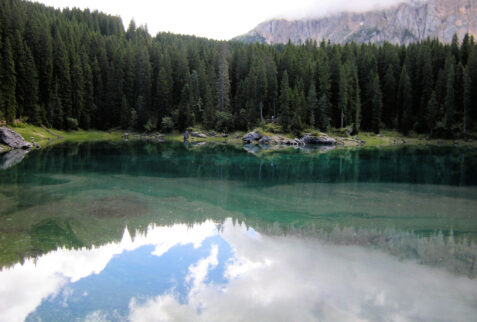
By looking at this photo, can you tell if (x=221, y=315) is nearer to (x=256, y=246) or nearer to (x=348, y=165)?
(x=256, y=246)

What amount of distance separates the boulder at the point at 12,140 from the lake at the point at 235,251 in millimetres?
28842

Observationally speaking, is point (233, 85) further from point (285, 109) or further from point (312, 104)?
point (312, 104)

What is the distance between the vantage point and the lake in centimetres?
1023

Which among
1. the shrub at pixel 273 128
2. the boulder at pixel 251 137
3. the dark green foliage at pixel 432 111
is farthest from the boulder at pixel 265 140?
the dark green foliage at pixel 432 111

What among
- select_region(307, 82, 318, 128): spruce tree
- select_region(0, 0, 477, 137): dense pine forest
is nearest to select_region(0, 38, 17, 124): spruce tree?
select_region(0, 0, 477, 137): dense pine forest

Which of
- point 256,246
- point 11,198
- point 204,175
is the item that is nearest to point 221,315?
point 256,246

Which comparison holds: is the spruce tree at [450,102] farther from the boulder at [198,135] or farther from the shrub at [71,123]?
the shrub at [71,123]

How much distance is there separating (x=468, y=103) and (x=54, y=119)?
92103 millimetres

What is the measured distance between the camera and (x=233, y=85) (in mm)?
100250

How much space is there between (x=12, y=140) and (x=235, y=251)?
2071 inches

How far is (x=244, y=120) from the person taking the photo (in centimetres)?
8488

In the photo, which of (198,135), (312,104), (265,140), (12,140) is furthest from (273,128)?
(12,140)

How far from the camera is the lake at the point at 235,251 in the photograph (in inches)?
403

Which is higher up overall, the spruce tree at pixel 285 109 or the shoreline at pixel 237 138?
the spruce tree at pixel 285 109
